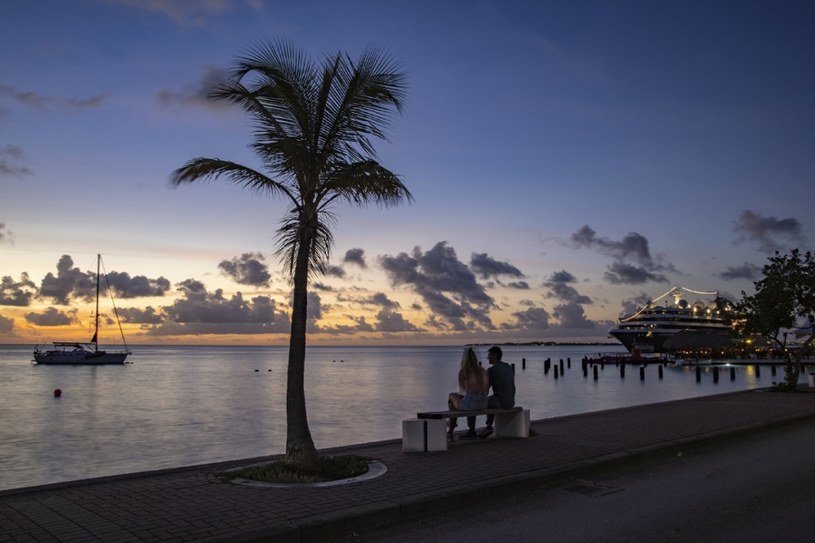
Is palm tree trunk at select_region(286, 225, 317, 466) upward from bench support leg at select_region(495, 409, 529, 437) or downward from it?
upward

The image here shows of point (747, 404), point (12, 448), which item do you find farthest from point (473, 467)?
point (12, 448)

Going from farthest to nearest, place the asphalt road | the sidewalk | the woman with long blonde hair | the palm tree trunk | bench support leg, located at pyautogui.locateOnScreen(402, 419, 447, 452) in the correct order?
the woman with long blonde hair → bench support leg, located at pyautogui.locateOnScreen(402, 419, 447, 452) → the palm tree trunk → the asphalt road → the sidewalk

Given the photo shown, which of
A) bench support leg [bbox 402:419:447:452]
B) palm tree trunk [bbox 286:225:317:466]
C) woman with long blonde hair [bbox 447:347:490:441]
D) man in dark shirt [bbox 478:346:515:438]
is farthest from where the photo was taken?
man in dark shirt [bbox 478:346:515:438]

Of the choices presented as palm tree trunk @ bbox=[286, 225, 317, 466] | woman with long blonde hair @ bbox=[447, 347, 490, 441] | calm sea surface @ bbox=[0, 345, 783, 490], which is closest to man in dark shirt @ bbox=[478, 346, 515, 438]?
woman with long blonde hair @ bbox=[447, 347, 490, 441]

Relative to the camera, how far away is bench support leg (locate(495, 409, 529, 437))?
12.1 metres

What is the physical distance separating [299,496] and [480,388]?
16.8 feet

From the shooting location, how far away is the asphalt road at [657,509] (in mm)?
6234

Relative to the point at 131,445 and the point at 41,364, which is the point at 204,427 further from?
the point at 41,364

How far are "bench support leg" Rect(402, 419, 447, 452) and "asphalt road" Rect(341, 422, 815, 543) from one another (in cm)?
245

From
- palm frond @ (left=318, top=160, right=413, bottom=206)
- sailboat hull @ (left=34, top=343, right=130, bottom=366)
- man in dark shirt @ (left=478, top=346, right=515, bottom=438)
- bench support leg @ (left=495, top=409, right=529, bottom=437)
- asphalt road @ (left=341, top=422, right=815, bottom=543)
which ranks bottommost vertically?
sailboat hull @ (left=34, top=343, right=130, bottom=366)

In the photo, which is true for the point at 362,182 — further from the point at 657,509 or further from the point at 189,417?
the point at 189,417

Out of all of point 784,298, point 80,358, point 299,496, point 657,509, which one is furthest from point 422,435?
point 80,358

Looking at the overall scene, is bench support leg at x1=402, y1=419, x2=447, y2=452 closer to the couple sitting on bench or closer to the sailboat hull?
the couple sitting on bench

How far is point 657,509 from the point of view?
7211mm
